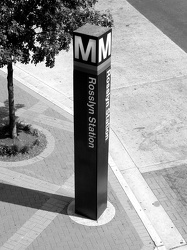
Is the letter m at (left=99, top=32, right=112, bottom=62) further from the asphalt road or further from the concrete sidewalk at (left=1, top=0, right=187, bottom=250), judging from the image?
the asphalt road

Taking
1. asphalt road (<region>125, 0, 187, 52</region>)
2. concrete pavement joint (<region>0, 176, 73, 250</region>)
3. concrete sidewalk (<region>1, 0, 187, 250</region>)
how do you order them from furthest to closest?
asphalt road (<region>125, 0, 187, 52</region>) < concrete sidewalk (<region>1, 0, 187, 250</region>) < concrete pavement joint (<region>0, 176, 73, 250</region>)

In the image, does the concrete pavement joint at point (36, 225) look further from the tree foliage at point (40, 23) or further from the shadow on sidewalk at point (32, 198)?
the tree foliage at point (40, 23)

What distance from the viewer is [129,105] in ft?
52.1

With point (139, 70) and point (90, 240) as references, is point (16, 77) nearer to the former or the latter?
point (139, 70)

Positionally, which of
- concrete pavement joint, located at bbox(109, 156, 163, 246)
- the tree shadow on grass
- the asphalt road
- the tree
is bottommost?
concrete pavement joint, located at bbox(109, 156, 163, 246)

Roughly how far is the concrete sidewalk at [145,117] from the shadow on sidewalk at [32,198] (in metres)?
1.25

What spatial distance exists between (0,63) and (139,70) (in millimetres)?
7434

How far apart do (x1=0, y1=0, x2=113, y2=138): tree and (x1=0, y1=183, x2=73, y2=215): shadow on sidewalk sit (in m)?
2.91

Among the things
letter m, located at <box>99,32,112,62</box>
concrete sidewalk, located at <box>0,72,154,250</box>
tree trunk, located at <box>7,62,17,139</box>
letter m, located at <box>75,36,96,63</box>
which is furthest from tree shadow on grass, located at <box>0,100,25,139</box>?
letter m, located at <box>99,32,112,62</box>

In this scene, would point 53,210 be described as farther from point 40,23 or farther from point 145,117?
point 145,117

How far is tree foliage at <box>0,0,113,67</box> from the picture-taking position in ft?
36.8

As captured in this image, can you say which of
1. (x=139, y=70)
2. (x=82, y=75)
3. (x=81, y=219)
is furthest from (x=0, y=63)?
(x=139, y=70)

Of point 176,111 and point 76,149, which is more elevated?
point 76,149

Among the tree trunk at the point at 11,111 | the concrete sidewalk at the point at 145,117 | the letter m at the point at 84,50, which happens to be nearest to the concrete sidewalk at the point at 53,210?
the concrete sidewalk at the point at 145,117
